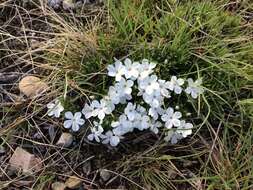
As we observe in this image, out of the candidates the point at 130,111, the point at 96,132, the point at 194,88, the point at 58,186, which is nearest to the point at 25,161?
the point at 58,186

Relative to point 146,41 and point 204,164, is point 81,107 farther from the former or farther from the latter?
point 204,164

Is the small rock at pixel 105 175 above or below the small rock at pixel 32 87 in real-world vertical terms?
below

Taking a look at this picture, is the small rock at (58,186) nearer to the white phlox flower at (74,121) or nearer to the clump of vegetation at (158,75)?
the clump of vegetation at (158,75)

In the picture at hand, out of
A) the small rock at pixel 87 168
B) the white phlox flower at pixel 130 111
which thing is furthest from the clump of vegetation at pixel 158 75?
the white phlox flower at pixel 130 111

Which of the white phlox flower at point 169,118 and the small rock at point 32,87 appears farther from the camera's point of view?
the small rock at point 32,87

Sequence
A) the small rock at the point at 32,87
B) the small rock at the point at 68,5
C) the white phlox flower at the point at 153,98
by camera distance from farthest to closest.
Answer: the small rock at the point at 68,5 < the small rock at the point at 32,87 < the white phlox flower at the point at 153,98

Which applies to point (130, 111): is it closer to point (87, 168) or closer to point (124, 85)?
point (124, 85)

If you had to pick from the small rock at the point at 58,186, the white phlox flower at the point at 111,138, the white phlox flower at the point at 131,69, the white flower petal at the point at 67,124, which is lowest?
the small rock at the point at 58,186

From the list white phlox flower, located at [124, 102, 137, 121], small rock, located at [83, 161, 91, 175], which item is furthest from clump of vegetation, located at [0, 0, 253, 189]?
white phlox flower, located at [124, 102, 137, 121]
